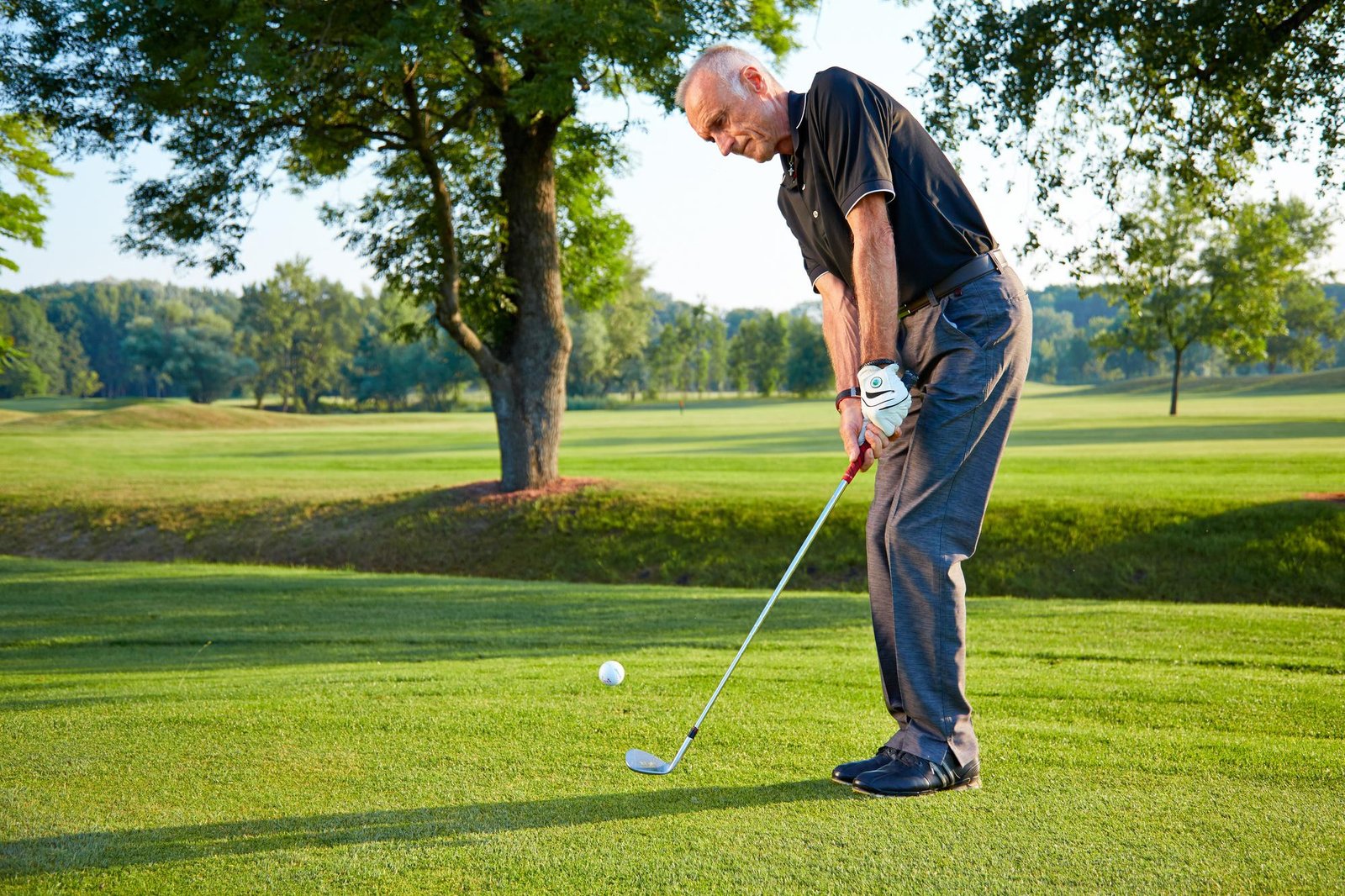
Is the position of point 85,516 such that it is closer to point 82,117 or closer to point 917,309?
point 82,117

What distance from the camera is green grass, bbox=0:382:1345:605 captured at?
13.8 m

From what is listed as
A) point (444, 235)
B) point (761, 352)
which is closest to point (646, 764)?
point (444, 235)

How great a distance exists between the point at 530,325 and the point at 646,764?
16115 millimetres

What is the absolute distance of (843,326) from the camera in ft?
13.2

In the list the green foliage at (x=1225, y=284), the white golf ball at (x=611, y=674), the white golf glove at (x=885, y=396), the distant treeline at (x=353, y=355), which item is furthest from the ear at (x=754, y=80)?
the distant treeline at (x=353, y=355)

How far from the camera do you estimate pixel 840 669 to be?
566cm

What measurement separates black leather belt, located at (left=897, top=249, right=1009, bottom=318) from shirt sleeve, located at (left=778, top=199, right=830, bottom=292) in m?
0.58

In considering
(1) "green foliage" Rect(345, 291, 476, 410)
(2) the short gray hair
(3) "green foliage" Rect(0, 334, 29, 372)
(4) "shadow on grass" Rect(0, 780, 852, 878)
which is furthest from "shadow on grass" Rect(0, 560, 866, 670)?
(1) "green foliage" Rect(345, 291, 476, 410)

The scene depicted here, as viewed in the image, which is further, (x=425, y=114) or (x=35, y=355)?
(x=35, y=355)

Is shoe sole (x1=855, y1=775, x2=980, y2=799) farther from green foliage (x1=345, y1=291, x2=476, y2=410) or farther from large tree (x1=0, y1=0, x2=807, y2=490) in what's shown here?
green foliage (x1=345, y1=291, x2=476, y2=410)

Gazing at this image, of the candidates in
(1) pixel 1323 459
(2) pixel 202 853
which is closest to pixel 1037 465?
(1) pixel 1323 459

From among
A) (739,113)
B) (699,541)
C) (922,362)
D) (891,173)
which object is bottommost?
(699,541)

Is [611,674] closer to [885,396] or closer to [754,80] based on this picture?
[885,396]

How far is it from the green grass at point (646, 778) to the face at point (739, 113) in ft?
7.31
